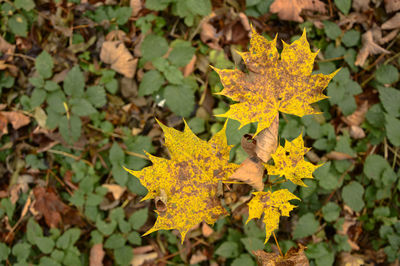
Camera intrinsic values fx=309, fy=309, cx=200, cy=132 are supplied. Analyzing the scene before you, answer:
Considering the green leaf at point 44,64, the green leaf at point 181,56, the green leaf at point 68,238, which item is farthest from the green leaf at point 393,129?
the green leaf at point 44,64

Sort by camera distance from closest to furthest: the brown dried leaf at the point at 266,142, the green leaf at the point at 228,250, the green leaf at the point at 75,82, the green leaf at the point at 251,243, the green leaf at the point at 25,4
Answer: the brown dried leaf at the point at 266,142 → the green leaf at the point at 251,243 → the green leaf at the point at 228,250 → the green leaf at the point at 75,82 → the green leaf at the point at 25,4

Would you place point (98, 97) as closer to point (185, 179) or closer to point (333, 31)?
point (185, 179)

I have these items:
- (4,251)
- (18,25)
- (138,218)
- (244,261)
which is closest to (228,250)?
(244,261)

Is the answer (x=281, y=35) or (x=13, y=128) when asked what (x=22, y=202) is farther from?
(x=281, y=35)

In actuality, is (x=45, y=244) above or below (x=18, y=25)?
below

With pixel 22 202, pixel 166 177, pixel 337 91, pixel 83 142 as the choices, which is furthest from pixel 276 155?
pixel 22 202

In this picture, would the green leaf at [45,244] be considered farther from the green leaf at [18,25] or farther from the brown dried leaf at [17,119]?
the green leaf at [18,25]
